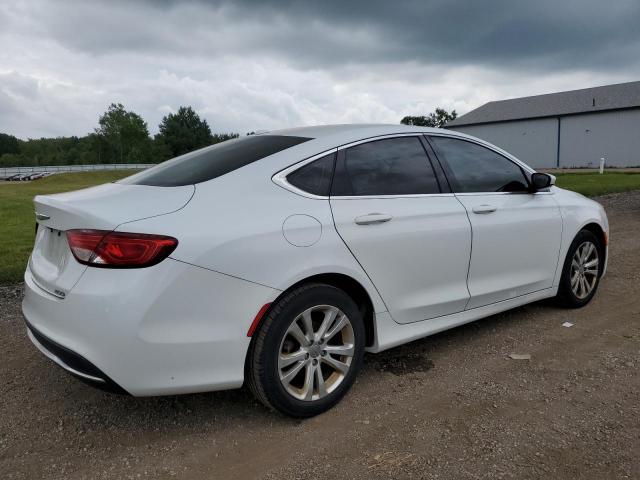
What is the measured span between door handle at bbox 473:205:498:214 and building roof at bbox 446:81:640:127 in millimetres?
48338

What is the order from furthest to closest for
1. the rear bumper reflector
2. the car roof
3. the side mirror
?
1. the side mirror
2. the car roof
3. the rear bumper reflector

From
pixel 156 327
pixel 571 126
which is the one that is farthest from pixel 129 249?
pixel 571 126

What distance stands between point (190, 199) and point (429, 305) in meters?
1.68

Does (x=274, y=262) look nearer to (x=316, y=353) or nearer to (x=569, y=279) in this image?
(x=316, y=353)

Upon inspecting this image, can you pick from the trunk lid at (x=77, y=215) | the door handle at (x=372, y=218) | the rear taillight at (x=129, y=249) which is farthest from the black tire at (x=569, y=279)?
the rear taillight at (x=129, y=249)

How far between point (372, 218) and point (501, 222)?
127cm

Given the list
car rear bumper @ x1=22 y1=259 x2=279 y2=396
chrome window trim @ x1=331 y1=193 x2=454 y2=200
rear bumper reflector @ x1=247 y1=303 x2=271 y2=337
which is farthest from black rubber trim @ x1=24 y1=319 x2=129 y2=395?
chrome window trim @ x1=331 y1=193 x2=454 y2=200

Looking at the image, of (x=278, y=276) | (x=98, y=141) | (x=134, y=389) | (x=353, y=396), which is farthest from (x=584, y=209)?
(x=98, y=141)

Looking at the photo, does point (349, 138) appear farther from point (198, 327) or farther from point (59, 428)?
point (59, 428)

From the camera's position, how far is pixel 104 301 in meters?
2.39

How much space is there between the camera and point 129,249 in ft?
7.90

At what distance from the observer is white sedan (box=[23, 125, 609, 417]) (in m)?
2.43

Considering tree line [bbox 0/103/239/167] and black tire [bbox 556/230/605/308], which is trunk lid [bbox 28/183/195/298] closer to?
black tire [bbox 556/230/605/308]

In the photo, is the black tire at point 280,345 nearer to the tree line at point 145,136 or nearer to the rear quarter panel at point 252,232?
the rear quarter panel at point 252,232
